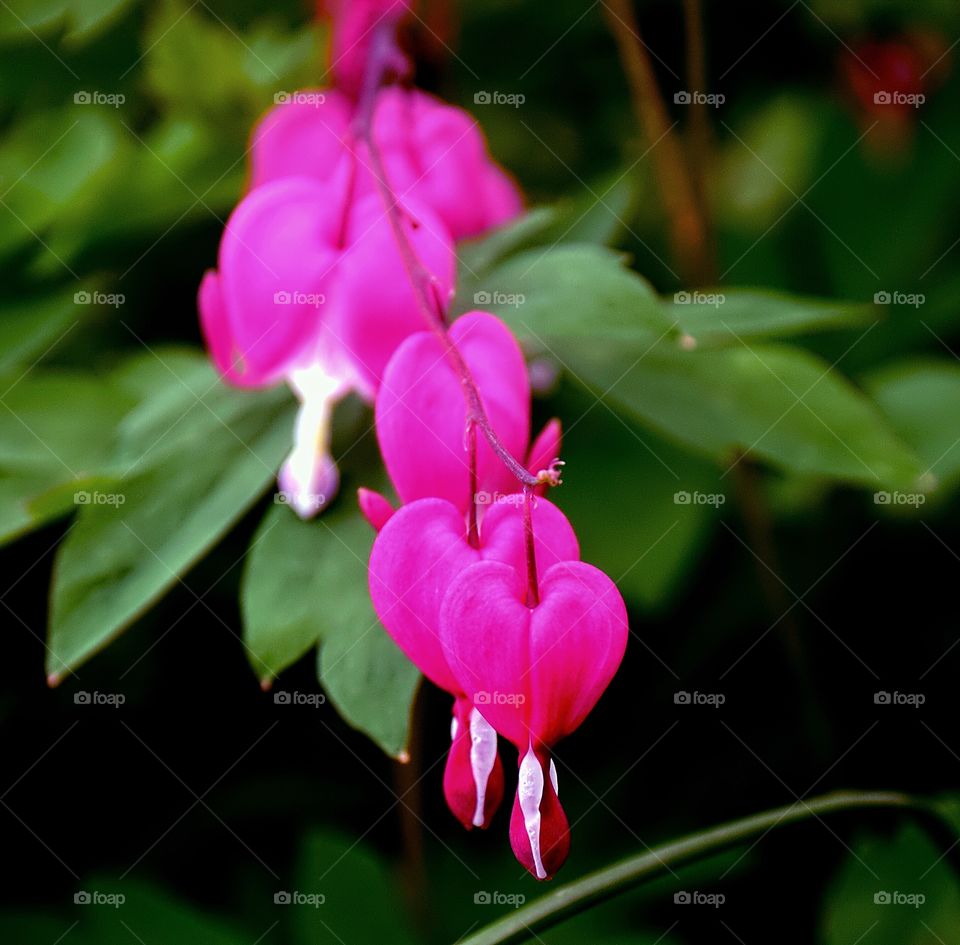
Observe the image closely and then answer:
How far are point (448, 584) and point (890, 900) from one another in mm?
563

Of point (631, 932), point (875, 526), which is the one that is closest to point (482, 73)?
point (875, 526)

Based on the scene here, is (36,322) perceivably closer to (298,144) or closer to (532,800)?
(298,144)

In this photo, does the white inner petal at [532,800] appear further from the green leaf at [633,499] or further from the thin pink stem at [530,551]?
the green leaf at [633,499]

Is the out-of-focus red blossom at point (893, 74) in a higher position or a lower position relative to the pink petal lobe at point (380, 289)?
lower

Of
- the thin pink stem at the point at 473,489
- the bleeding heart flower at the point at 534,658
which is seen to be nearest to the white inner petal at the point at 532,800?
the bleeding heart flower at the point at 534,658

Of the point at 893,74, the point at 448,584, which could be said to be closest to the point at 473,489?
the point at 448,584

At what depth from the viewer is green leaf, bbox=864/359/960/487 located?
97 cm

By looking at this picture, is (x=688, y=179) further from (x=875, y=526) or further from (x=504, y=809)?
(x=504, y=809)

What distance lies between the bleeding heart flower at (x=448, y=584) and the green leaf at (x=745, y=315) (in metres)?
0.27

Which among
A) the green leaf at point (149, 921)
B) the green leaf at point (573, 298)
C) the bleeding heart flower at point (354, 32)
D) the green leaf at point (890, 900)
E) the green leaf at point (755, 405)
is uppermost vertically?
the bleeding heart flower at point (354, 32)

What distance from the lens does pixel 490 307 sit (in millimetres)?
791

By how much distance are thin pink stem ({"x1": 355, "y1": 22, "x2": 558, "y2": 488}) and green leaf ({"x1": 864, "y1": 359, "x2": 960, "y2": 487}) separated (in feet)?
1.72

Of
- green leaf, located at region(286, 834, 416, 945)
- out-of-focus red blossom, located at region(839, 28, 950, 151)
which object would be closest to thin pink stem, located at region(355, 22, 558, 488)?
green leaf, located at region(286, 834, 416, 945)

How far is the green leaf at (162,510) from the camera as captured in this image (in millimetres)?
693
